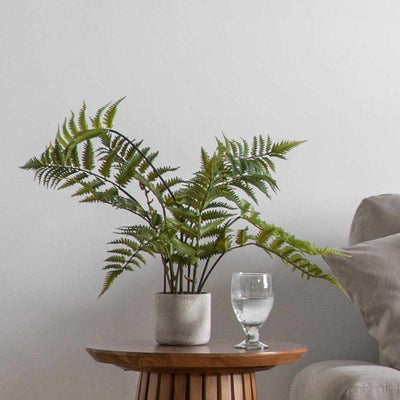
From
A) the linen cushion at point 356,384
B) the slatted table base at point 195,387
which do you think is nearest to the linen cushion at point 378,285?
the linen cushion at point 356,384

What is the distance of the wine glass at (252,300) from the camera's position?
157cm

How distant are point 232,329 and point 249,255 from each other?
21cm

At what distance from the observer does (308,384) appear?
174 centimetres

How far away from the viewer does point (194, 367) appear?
1.45 metres

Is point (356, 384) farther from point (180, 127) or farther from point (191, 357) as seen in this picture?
point (180, 127)

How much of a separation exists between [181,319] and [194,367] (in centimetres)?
17

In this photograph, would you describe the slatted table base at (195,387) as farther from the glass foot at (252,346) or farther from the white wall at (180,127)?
the white wall at (180,127)

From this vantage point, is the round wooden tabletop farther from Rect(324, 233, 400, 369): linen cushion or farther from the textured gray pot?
Rect(324, 233, 400, 369): linen cushion

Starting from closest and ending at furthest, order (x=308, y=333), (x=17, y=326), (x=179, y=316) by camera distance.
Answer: (x=179, y=316) → (x=17, y=326) → (x=308, y=333)

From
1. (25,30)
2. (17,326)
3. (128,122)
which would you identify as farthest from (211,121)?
(17,326)

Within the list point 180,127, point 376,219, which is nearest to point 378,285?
point 376,219

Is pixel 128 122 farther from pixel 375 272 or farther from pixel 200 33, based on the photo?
pixel 375 272

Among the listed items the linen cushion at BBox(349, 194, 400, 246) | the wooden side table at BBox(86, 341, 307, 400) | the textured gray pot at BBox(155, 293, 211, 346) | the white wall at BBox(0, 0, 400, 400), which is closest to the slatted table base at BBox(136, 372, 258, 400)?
the wooden side table at BBox(86, 341, 307, 400)

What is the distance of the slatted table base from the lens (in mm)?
1481
